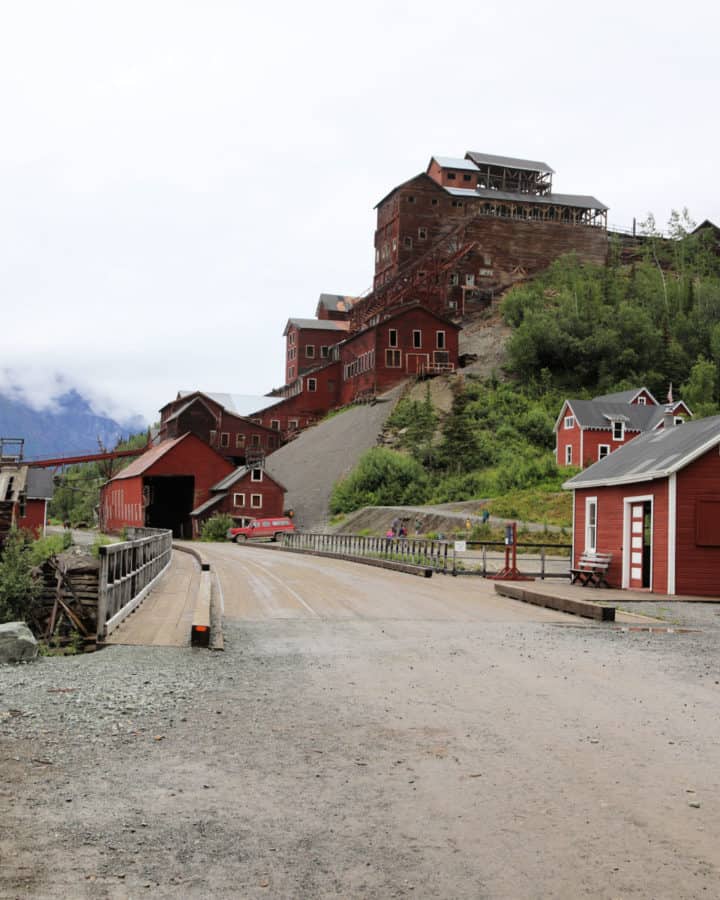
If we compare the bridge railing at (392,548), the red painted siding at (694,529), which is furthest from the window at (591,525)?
the red painted siding at (694,529)

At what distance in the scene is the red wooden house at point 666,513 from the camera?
2352 centimetres

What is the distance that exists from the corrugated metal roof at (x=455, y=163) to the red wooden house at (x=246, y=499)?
53.9 metres

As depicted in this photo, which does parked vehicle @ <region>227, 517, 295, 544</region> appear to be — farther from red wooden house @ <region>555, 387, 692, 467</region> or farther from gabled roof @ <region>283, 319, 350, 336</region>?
gabled roof @ <region>283, 319, 350, 336</region>

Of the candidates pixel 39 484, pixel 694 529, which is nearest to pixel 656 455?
pixel 694 529

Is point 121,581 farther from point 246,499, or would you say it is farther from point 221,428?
point 221,428

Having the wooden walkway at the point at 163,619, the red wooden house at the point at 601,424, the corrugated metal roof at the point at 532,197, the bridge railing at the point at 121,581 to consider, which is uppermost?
the corrugated metal roof at the point at 532,197

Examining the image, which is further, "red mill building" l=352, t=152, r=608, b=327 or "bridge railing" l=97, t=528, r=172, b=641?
"red mill building" l=352, t=152, r=608, b=327

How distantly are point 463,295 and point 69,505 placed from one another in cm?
6336

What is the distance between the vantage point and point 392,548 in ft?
121

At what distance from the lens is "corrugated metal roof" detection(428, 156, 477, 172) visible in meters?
108

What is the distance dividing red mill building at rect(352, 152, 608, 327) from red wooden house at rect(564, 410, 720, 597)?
71.3 metres

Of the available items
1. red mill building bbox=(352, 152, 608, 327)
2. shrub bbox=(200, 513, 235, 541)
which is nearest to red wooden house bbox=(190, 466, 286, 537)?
shrub bbox=(200, 513, 235, 541)

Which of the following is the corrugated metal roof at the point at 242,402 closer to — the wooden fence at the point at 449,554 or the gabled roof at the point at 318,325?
the gabled roof at the point at 318,325

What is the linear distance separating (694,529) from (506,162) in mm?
95079
